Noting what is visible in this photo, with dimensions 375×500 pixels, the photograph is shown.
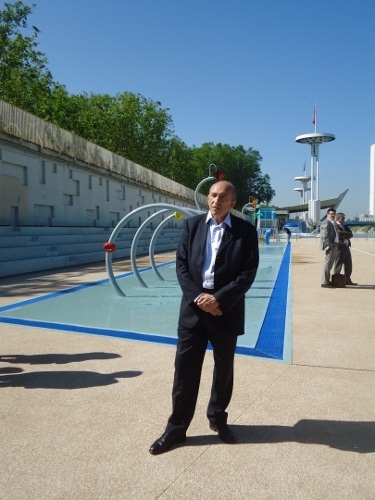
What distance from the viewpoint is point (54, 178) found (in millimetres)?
18391

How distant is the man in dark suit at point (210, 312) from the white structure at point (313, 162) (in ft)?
269

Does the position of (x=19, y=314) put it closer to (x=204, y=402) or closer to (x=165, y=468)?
(x=204, y=402)

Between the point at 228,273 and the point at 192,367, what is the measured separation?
2.17 feet

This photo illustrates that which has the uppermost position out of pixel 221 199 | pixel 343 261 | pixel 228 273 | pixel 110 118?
pixel 110 118

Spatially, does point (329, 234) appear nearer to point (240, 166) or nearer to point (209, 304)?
point (209, 304)

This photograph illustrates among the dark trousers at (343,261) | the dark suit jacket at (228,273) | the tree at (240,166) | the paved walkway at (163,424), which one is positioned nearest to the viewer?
the paved walkway at (163,424)

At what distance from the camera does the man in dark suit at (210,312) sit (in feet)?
9.00

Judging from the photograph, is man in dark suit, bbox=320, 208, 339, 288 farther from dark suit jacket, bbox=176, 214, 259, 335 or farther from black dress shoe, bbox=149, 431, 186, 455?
black dress shoe, bbox=149, 431, 186, 455

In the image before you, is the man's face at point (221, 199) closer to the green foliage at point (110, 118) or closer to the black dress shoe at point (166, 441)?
the black dress shoe at point (166, 441)

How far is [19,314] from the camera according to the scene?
6602 mm

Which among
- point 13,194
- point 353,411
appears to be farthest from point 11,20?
point 353,411

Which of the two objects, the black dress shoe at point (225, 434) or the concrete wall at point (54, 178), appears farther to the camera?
the concrete wall at point (54, 178)

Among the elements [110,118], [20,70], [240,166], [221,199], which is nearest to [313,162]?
[240,166]

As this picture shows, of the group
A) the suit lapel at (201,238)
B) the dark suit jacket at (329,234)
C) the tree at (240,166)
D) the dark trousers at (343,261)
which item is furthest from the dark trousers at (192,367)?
the tree at (240,166)
